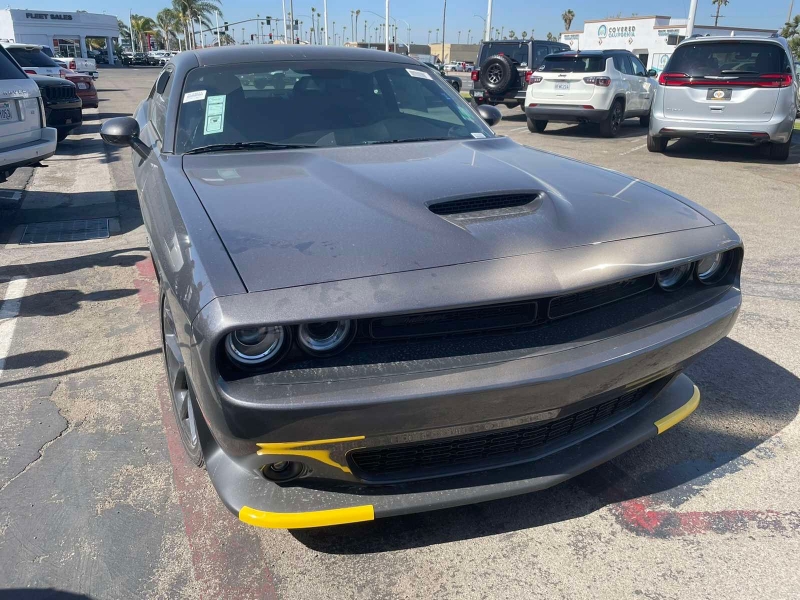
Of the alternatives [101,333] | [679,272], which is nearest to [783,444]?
[679,272]

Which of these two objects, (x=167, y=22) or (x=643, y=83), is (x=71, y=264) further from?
(x=167, y=22)

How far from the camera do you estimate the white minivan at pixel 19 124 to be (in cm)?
593

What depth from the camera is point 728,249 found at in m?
2.25

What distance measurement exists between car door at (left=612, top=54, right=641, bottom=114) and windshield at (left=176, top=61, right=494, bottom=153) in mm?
9335

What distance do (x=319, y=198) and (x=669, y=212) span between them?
1.27m

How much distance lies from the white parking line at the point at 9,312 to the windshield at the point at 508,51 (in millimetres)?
12766

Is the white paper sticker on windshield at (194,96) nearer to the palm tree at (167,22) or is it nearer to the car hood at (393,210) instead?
the car hood at (393,210)

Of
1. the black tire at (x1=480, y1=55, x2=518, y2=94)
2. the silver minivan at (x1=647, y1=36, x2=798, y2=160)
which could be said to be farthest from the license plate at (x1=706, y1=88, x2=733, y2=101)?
the black tire at (x1=480, y1=55, x2=518, y2=94)

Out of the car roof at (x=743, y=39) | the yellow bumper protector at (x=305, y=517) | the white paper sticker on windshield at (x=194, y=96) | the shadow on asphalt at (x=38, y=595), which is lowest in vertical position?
the shadow on asphalt at (x=38, y=595)

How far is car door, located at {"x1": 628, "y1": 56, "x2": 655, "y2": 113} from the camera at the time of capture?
12.6m

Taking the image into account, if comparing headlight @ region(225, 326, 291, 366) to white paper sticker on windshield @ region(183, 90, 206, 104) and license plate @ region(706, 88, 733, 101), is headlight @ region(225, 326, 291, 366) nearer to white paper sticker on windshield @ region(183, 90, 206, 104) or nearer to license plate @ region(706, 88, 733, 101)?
white paper sticker on windshield @ region(183, 90, 206, 104)

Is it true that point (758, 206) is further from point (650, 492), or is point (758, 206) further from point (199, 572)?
point (199, 572)

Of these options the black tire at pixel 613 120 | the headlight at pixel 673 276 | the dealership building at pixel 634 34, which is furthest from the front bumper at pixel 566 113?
the dealership building at pixel 634 34

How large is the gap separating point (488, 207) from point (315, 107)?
141 cm
